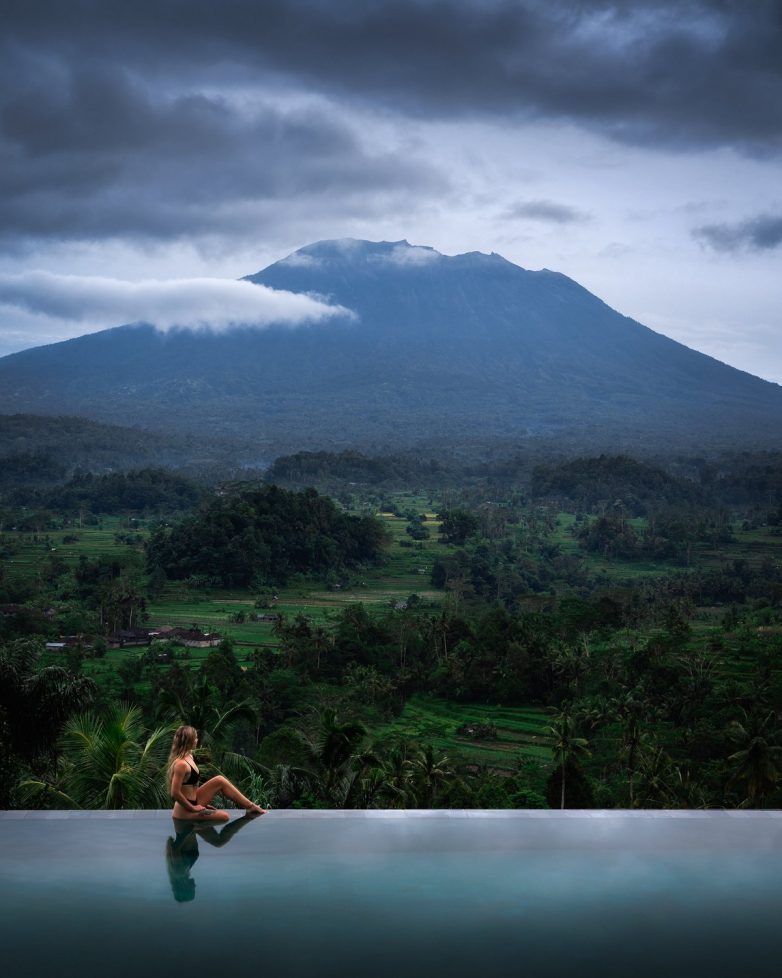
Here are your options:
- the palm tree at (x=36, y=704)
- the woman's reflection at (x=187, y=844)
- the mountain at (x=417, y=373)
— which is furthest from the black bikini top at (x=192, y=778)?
the mountain at (x=417, y=373)

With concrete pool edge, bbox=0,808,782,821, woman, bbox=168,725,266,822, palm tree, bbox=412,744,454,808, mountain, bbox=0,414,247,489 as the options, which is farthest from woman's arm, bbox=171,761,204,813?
mountain, bbox=0,414,247,489

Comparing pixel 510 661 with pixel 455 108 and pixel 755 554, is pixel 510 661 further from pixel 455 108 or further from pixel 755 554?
pixel 755 554

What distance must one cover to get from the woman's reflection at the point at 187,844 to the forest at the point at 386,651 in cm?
122

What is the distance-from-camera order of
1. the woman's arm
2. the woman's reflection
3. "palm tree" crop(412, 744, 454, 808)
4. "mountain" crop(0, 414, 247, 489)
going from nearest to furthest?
the woman's reflection < the woman's arm < "palm tree" crop(412, 744, 454, 808) < "mountain" crop(0, 414, 247, 489)

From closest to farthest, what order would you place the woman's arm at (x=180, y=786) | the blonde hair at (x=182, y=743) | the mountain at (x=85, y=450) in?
the woman's arm at (x=180, y=786) < the blonde hair at (x=182, y=743) < the mountain at (x=85, y=450)

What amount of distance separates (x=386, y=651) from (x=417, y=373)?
73.1 m

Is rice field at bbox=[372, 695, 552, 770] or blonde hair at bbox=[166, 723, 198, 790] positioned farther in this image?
rice field at bbox=[372, 695, 552, 770]

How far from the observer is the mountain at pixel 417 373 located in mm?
81125

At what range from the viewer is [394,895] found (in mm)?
2785

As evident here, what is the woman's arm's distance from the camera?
10.5 ft

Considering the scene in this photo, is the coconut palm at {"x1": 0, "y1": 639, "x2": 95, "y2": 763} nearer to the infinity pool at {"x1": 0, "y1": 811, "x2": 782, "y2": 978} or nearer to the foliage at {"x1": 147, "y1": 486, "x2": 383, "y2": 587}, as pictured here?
the infinity pool at {"x1": 0, "y1": 811, "x2": 782, "y2": 978}

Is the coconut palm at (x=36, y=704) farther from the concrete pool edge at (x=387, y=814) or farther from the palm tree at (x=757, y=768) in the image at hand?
the palm tree at (x=757, y=768)

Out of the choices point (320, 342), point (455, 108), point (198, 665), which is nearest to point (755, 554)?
point (198, 665)

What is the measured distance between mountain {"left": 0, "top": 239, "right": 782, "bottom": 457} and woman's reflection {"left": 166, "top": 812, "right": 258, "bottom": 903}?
222 ft
